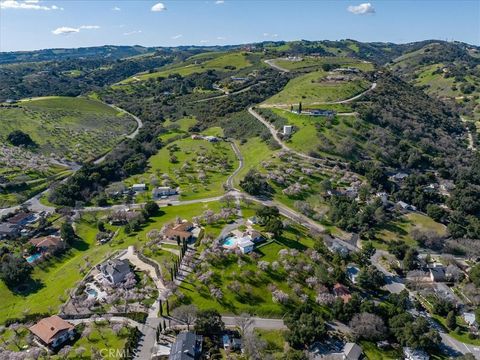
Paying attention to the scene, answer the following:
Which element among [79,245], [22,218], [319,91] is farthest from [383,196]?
[22,218]

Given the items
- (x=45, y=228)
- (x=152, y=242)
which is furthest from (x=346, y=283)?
(x=45, y=228)

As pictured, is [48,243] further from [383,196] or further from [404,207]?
[404,207]

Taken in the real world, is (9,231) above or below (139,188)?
below

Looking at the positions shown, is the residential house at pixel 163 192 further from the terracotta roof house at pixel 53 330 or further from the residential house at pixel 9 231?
the terracotta roof house at pixel 53 330

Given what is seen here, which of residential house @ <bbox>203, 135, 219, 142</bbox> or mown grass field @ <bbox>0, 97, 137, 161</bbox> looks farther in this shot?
mown grass field @ <bbox>0, 97, 137, 161</bbox>

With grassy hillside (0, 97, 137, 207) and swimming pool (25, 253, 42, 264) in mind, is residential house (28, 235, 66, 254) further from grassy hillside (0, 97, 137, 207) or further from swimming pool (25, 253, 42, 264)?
grassy hillside (0, 97, 137, 207)

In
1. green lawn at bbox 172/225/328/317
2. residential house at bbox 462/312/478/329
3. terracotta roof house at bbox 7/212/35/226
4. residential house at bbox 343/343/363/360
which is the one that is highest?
green lawn at bbox 172/225/328/317

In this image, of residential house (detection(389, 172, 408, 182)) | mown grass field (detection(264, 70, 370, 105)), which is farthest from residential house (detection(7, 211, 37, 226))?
mown grass field (detection(264, 70, 370, 105))
